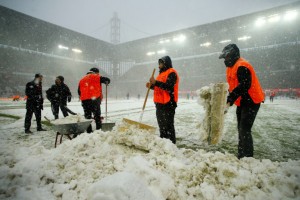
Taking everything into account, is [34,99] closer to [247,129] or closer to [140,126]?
[140,126]

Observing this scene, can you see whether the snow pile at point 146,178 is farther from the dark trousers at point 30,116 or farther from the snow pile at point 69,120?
the dark trousers at point 30,116

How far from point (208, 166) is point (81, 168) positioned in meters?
1.35

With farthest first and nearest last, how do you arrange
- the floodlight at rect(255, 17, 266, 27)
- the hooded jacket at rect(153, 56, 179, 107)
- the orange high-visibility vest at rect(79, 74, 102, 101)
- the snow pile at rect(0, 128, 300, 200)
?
the floodlight at rect(255, 17, 266, 27) < the orange high-visibility vest at rect(79, 74, 102, 101) < the hooded jacket at rect(153, 56, 179, 107) < the snow pile at rect(0, 128, 300, 200)

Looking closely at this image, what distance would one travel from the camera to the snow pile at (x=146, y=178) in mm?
1522

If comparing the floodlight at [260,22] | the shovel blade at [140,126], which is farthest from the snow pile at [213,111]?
the floodlight at [260,22]

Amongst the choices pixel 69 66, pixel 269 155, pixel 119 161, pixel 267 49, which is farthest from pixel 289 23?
pixel 69 66

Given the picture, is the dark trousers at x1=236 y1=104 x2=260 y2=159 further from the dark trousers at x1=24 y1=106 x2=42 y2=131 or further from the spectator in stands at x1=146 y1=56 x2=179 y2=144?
the dark trousers at x1=24 y1=106 x2=42 y2=131

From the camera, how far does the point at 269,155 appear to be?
294 centimetres

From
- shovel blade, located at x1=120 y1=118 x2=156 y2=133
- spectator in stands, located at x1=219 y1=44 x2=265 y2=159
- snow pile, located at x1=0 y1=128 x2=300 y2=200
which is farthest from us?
shovel blade, located at x1=120 y1=118 x2=156 y2=133

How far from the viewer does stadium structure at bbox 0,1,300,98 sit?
29.1m

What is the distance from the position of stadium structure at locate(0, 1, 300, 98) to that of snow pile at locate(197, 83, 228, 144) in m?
29.1

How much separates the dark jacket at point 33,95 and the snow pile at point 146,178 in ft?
10.5

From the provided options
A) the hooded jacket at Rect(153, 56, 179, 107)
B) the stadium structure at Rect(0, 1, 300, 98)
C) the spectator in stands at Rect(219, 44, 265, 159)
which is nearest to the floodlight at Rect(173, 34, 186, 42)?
the stadium structure at Rect(0, 1, 300, 98)

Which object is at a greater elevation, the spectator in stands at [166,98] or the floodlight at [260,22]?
the floodlight at [260,22]
